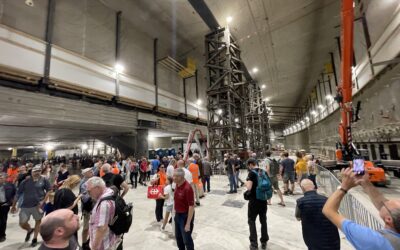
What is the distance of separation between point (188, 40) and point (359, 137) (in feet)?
43.3

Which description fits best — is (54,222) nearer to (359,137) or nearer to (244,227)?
(244,227)

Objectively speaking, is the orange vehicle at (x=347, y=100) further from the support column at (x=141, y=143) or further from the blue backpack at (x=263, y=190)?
the support column at (x=141, y=143)

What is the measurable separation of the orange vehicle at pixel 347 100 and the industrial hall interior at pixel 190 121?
1.5 inches

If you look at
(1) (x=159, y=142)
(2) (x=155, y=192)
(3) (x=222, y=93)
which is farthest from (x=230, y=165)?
(1) (x=159, y=142)

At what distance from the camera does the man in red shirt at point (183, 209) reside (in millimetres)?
2678

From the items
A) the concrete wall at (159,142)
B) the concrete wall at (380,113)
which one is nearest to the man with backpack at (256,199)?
the concrete wall at (380,113)

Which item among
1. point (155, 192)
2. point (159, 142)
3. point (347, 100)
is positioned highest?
point (347, 100)

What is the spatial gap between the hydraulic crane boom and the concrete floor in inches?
104

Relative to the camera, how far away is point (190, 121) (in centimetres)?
1783

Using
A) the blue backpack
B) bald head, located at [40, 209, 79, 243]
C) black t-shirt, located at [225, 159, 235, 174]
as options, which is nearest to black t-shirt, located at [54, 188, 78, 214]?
bald head, located at [40, 209, 79, 243]

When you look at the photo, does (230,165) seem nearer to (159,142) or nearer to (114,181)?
(114,181)

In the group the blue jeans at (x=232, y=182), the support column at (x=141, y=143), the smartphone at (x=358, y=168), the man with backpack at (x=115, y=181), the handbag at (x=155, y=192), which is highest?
the support column at (x=141, y=143)

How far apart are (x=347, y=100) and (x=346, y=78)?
2.33ft

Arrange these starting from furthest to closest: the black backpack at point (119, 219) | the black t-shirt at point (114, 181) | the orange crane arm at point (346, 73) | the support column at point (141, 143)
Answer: the support column at point (141, 143) < the orange crane arm at point (346, 73) < the black t-shirt at point (114, 181) < the black backpack at point (119, 219)
